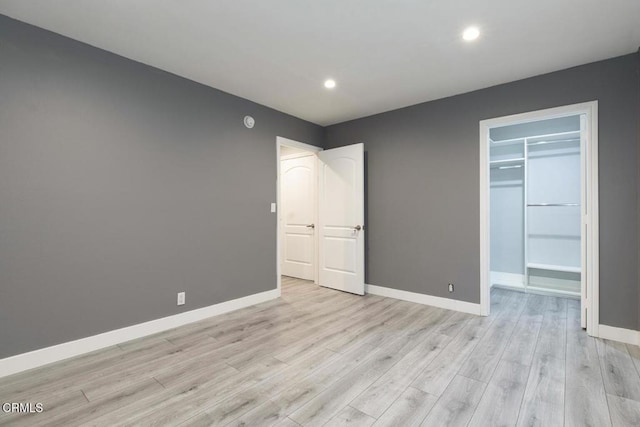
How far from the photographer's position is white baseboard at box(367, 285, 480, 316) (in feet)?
11.5

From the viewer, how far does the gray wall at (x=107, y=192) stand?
2.21 m

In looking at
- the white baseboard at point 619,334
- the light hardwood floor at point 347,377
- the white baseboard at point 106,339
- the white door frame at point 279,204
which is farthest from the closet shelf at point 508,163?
the white baseboard at point 106,339

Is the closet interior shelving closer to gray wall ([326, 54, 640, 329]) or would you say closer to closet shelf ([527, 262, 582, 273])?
closet shelf ([527, 262, 582, 273])

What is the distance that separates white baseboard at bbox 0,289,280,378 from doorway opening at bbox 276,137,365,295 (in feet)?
3.23

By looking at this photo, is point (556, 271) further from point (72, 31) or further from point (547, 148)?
point (72, 31)

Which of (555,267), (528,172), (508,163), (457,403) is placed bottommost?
(457,403)

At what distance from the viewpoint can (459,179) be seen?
3578 mm

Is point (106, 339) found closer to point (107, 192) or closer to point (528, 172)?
point (107, 192)

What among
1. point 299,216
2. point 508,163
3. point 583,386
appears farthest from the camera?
point 299,216

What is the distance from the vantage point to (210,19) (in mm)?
2186

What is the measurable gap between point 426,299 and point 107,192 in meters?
3.70

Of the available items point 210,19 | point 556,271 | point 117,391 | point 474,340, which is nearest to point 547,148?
point 556,271

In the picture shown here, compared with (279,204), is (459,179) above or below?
above

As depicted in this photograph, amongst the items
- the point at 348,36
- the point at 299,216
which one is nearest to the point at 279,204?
the point at 299,216
